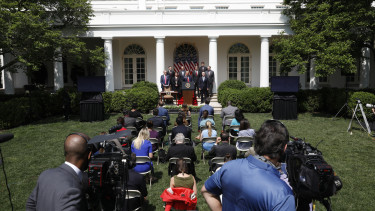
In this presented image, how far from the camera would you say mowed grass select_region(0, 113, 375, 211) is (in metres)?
6.64

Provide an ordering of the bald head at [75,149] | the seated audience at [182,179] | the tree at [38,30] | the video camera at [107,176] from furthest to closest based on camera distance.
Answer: the tree at [38,30]
the seated audience at [182,179]
the video camera at [107,176]
the bald head at [75,149]

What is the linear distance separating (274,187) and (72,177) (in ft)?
5.32

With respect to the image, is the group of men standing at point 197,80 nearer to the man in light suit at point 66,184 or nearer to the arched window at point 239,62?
the arched window at point 239,62

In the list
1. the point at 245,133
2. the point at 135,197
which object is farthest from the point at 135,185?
the point at 245,133

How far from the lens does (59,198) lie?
2.34 metres

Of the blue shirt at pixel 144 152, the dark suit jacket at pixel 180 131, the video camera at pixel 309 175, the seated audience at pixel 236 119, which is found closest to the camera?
the video camera at pixel 309 175

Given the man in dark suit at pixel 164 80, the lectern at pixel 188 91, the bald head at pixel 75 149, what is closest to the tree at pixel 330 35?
the lectern at pixel 188 91

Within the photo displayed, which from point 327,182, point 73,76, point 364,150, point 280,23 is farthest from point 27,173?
point 73,76

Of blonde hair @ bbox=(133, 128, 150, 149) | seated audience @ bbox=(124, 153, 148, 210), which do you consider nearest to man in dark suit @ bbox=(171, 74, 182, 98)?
blonde hair @ bbox=(133, 128, 150, 149)

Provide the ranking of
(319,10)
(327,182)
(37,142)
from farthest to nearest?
(319,10), (37,142), (327,182)

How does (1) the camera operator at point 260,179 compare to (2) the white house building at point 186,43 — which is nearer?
(1) the camera operator at point 260,179

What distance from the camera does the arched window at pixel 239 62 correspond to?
26.2m

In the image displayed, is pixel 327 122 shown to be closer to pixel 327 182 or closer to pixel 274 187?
pixel 327 182

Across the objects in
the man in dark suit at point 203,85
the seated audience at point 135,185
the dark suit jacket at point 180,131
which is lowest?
the seated audience at point 135,185
